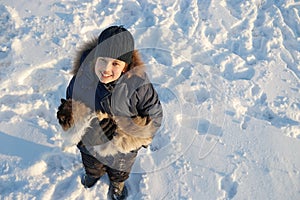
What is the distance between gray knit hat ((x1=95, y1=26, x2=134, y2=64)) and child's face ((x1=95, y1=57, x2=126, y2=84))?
0.03 m

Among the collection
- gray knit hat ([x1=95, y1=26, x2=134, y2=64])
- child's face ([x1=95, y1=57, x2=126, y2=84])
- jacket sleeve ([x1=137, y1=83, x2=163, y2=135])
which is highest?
gray knit hat ([x1=95, y1=26, x2=134, y2=64])

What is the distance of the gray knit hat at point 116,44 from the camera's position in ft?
6.63

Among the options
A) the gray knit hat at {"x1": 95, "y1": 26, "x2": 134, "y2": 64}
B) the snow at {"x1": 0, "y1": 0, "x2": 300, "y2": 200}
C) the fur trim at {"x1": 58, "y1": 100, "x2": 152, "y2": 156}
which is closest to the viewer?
the gray knit hat at {"x1": 95, "y1": 26, "x2": 134, "y2": 64}

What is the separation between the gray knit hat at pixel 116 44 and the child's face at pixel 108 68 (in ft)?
0.11

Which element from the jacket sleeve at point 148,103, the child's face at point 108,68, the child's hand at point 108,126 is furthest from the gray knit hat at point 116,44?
the child's hand at point 108,126

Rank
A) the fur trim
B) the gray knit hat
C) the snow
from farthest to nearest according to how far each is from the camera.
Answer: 1. the snow
2. the fur trim
3. the gray knit hat

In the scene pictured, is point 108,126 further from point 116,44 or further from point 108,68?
point 116,44

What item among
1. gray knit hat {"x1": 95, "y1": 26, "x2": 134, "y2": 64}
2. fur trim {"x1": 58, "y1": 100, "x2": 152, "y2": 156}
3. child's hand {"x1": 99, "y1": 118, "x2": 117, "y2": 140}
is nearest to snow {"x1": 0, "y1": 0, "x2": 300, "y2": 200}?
fur trim {"x1": 58, "y1": 100, "x2": 152, "y2": 156}

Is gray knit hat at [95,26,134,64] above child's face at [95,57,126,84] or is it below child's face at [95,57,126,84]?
above

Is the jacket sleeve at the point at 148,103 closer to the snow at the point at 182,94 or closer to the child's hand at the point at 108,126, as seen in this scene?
the child's hand at the point at 108,126

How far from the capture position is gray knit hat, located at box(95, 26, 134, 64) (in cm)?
202

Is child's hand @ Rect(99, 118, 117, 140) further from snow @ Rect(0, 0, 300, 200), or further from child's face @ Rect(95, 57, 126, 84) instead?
snow @ Rect(0, 0, 300, 200)

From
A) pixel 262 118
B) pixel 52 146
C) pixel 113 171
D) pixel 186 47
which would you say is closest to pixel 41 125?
pixel 52 146

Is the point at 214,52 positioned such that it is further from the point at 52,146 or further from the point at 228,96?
the point at 52,146
